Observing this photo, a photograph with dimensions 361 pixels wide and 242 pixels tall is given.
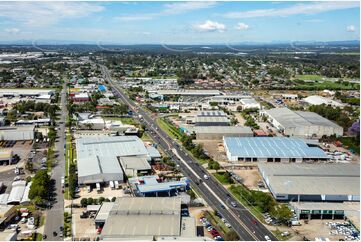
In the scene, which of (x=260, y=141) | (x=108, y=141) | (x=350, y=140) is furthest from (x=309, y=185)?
(x=108, y=141)

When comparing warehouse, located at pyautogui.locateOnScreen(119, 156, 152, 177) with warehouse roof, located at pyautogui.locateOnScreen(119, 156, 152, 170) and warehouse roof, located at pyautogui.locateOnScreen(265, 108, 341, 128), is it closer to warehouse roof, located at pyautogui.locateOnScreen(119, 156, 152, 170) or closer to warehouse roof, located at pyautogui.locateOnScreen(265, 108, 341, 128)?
warehouse roof, located at pyautogui.locateOnScreen(119, 156, 152, 170)

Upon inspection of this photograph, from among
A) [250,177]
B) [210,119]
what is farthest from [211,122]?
[250,177]

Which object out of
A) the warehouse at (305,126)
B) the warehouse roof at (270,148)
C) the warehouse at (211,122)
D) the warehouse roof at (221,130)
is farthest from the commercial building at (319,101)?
the warehouse roof at (270,148)

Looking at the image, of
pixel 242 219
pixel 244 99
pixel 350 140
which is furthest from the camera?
pixel 244 99

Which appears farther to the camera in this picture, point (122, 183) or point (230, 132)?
point (230, 132)

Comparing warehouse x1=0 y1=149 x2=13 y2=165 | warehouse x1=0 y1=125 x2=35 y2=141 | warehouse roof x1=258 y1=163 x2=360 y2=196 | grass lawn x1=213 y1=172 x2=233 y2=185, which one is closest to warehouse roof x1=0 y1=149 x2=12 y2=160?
warehouse x1=0 y1=149 x2=13 y2=165

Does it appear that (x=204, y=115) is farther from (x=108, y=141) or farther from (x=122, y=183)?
(x=122, y=183)
